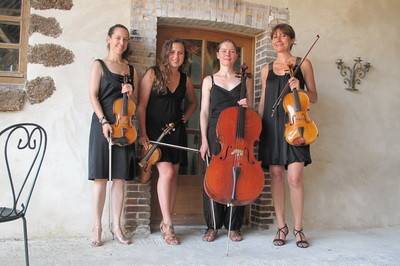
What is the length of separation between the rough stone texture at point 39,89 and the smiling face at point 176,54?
895 millimetres

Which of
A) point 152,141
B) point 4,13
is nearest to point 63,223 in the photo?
point 152,141

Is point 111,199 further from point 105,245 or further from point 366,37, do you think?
point 366,37

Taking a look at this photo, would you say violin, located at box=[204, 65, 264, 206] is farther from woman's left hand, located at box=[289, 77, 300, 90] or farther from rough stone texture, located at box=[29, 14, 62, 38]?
rough stone texture, located at box=[29, 14, 62, 38]

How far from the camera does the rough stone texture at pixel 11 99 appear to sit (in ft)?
10.6

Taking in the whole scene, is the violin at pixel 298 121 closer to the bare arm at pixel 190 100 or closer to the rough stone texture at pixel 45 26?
the bare arm at pixel 190 100

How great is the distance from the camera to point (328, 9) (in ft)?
13.1

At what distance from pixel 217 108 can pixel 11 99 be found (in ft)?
4.87

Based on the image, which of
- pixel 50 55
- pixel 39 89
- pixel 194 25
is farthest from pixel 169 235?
pixel 194 25

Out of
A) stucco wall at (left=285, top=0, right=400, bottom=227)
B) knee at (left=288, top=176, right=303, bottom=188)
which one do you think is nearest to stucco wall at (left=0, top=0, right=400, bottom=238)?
stucco wall at (left=285, top=0, right=400, bottom=227)

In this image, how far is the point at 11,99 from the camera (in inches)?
128

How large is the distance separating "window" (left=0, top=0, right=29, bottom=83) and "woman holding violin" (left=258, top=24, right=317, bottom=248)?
1806 mm

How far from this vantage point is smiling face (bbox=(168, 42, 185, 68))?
3293mm

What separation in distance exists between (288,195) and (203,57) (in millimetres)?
1390

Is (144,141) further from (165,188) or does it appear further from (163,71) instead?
(163,71)
